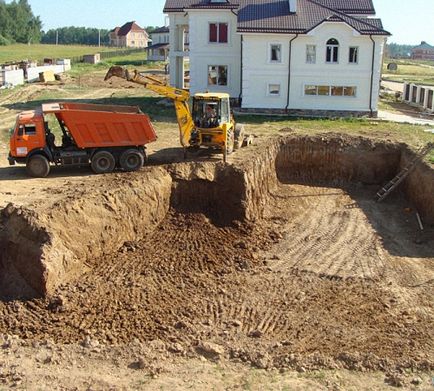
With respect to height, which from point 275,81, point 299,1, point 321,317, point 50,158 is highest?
point 299,1

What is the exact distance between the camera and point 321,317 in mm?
14664

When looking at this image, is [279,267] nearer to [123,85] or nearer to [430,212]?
[430,212]

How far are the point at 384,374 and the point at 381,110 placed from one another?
29225mm

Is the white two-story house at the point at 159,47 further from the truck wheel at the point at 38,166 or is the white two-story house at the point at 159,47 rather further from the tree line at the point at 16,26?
the truck wheel at the point at 38,166

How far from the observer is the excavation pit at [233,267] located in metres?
13.6

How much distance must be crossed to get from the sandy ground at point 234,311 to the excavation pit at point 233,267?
0.19 feet

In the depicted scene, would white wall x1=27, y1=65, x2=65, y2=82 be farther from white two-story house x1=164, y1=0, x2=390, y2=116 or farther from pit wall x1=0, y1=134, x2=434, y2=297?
pit wall x1=0, y1=134, x2=434, y2=297

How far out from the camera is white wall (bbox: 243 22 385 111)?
3406cm

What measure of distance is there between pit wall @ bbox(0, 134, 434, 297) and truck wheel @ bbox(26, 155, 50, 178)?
104 inches

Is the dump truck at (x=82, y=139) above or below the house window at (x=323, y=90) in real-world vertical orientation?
below

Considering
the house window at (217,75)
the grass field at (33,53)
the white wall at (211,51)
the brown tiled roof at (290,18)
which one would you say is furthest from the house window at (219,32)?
the grass field at (33,53)

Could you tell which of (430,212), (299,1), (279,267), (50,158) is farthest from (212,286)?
(299,1)

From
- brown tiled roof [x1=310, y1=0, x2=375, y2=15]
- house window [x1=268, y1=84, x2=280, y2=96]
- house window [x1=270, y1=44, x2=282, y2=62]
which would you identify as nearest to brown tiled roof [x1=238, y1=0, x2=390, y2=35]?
house window [x1=270, y1=44, x2=282, y2=62]

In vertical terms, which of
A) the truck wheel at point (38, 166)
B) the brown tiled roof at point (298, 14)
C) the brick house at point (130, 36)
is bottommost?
the truck wheel at point (38, 166)
